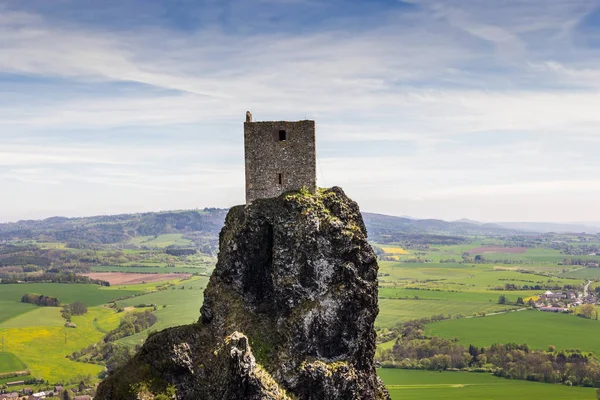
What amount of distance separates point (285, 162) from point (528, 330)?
106m

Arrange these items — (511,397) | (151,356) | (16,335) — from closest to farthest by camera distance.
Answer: (151,356), (511,397), (16,335)

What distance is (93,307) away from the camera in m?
154

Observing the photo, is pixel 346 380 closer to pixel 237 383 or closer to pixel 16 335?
pixel 237 383

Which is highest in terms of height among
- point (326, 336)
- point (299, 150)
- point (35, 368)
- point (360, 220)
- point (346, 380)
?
point (299, 150)

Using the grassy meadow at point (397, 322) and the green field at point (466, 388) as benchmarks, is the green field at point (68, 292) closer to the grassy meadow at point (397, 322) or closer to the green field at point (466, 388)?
the grassy meadow at point (397, 322)

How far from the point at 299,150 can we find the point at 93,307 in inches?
5354

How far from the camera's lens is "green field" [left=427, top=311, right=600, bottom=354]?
11269 centimetres

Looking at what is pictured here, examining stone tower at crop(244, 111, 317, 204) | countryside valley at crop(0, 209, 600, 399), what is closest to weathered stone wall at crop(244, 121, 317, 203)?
stone tower at crop(244, 111, 317, 204)

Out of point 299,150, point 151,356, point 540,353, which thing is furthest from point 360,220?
point 540,353

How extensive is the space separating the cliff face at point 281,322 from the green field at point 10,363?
8661cm

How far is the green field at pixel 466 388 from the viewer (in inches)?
3314

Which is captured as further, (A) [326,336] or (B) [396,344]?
(B) [396,344]

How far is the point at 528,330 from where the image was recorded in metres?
122

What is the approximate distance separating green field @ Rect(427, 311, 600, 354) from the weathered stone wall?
89248 millimetres
